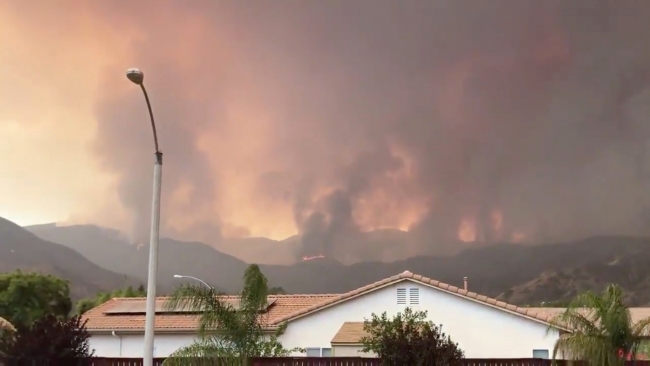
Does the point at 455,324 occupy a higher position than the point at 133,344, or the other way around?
the point at 455,324

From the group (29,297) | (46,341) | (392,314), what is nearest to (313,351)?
(392,314)

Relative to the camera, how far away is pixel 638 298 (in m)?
167

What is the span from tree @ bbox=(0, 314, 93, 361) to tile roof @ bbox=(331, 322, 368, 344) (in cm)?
1133

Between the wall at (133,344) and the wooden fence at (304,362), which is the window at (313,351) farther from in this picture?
the wooden fence at (304,362)

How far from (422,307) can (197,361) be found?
13975 mm

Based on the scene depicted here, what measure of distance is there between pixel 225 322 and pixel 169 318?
18169 mm

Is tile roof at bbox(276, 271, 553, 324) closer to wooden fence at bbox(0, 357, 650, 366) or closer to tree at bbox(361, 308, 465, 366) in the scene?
wooden fence at bbox(0, 357, 650, 366)

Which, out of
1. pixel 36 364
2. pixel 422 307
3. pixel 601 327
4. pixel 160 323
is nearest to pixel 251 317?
pixel 36 364

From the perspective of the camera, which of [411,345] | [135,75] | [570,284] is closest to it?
[135,75]

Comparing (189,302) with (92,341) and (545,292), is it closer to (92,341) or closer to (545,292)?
(92,341)

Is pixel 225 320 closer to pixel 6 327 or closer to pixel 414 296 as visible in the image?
pixel 6 327

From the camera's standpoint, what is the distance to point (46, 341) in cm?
2080

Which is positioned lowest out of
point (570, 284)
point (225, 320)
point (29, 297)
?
point (225, 320)

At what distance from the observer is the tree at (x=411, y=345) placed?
1934cm
